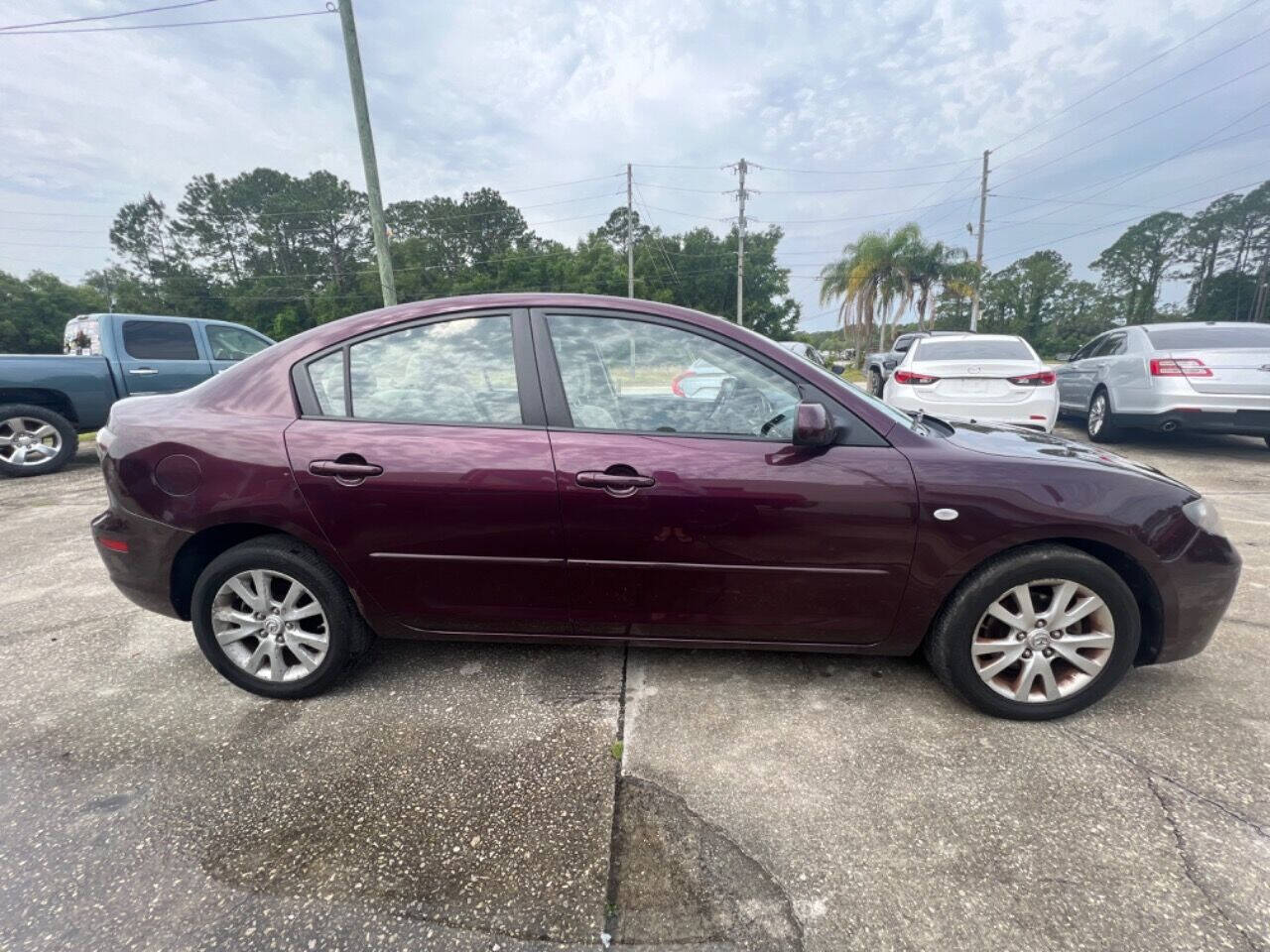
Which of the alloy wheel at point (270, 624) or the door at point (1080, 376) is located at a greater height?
the door at point (1080, 376)

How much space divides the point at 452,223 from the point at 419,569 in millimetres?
59125

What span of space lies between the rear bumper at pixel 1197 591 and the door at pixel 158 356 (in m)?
8.69

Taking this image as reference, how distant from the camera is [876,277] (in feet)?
84.0

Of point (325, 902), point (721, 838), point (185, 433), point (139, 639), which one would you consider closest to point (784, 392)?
point (721, 838)

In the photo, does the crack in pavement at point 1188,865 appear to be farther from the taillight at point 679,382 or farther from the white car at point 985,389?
the white car at point 985,389

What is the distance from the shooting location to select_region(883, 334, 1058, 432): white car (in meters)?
5.61

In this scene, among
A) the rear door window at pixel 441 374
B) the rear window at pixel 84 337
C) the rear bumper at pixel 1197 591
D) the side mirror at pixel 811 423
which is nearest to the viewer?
the side mirror at pixel 811 423

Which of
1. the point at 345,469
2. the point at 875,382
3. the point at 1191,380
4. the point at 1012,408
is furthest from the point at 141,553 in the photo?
the point at 875,382

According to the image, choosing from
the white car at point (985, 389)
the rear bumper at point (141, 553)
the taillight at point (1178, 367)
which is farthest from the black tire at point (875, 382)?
the rear bumper at point (141, 553)

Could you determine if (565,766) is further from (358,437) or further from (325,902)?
(358,437)

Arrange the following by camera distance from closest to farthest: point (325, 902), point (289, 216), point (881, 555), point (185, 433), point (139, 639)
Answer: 1. point (325, 902)
2. point (881, 555)
3. point (185, 433)
4. point (139, 639)
5. point (289, 216)

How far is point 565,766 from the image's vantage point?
1936 mm

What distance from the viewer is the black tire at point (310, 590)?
7.27 feet

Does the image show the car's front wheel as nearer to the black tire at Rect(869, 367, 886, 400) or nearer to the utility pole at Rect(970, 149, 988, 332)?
the black tire at Rect(869, 367, 886, 400)
